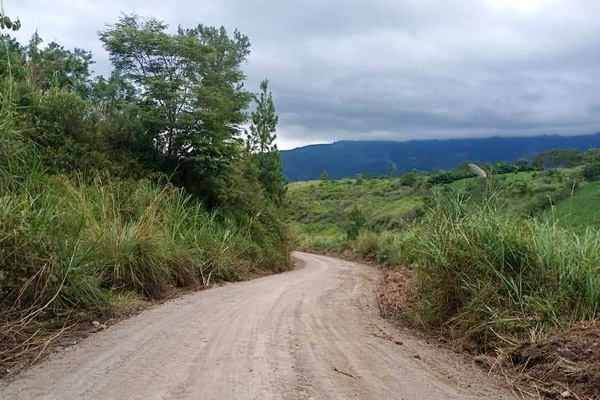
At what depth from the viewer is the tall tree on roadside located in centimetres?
3030

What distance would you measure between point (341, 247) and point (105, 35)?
3161 centimetres

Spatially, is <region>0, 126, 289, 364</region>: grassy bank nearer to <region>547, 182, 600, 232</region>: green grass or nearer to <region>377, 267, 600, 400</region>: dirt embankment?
<region>377, 267, 600, 400</region>: dirt embankment

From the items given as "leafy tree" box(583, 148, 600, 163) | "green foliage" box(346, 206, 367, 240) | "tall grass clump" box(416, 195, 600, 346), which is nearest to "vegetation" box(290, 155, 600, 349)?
"tall grass clump" box(416, 195, 600, 346)

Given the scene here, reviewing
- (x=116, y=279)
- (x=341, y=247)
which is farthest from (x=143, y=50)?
(x=341, y=247)

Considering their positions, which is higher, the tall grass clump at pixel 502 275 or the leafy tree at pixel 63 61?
the leafy tree at pixel 63 61

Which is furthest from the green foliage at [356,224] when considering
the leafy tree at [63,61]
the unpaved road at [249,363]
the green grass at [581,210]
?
the unpaved road at [249,363]

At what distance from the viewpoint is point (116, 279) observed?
930 cm

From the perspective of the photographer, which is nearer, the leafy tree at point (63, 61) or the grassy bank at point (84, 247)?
the grassy bank at point (84, 247)

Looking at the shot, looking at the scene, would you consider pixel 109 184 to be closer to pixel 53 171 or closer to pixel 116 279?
pixel 53 171

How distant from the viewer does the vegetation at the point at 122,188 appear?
6.93 meters

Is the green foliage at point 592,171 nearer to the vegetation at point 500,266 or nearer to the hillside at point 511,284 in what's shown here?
the hillside at point 511,284

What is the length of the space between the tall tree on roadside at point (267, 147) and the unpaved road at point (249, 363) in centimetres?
2202

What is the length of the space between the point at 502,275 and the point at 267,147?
24980 millimetres

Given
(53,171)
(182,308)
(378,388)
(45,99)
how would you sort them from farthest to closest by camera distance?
(45,99) < (53,171) < (182,308) < (378,388)
